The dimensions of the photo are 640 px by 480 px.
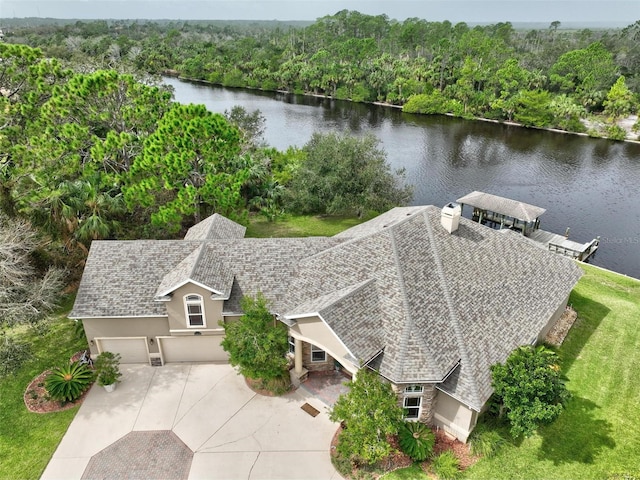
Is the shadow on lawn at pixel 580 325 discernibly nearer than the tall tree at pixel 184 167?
Yes

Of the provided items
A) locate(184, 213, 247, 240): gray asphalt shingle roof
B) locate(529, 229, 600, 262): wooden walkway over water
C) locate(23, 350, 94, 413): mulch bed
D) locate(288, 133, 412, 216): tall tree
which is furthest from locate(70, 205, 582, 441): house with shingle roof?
locate(529, 229, 600, 262): wooden walkway over water

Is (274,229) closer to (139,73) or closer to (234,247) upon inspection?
(234,247)

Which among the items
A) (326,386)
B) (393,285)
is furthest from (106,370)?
(393,285)

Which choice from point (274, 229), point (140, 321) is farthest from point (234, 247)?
point (274, 229)

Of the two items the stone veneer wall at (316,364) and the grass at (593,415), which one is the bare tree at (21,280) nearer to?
the stone veneer wall at (316,364)

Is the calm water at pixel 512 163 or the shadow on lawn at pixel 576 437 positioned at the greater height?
the shadow on lawn at pixel 576 437

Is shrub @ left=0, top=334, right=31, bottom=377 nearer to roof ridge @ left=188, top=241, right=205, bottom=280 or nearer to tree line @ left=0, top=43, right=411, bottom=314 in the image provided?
tree line @ left=0, top=43, right=411, bottom=314

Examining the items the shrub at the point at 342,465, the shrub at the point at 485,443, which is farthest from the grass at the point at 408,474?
the shrub at the point at 485,443
